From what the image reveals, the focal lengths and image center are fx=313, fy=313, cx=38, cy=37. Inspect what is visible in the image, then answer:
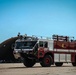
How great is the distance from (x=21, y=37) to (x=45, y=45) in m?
2.73

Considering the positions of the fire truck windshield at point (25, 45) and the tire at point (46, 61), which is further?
the tire at point (46, 61)

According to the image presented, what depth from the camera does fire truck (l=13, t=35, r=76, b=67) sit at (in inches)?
1193

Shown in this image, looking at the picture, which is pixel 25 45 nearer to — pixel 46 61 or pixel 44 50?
pixel 44 50

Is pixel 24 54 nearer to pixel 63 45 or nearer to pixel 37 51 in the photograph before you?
pixel 37 51

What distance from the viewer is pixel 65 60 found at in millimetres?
33469

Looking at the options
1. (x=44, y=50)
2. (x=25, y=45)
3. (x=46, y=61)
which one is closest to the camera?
(x=25, y=45)

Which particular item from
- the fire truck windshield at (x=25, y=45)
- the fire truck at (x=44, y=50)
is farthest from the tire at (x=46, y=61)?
the fire truck windshield at (x=25, y=45)

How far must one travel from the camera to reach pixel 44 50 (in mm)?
31078

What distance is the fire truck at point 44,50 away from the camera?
99.5 ft

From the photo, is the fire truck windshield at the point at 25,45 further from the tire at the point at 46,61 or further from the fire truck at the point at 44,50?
the tire at the point at 46,61

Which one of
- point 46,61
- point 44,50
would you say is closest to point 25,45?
point 44,50

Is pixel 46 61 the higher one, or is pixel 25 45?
pixel 25 45

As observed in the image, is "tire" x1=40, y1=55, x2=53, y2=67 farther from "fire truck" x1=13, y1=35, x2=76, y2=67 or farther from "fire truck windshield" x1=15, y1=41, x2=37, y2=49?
"fire truck windshield" x1=15, y1=41, x2=37, y2=49

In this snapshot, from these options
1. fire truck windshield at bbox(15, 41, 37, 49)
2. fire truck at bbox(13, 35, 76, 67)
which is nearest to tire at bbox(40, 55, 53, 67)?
fire truck at bbox(13, 35, 76, 67)
